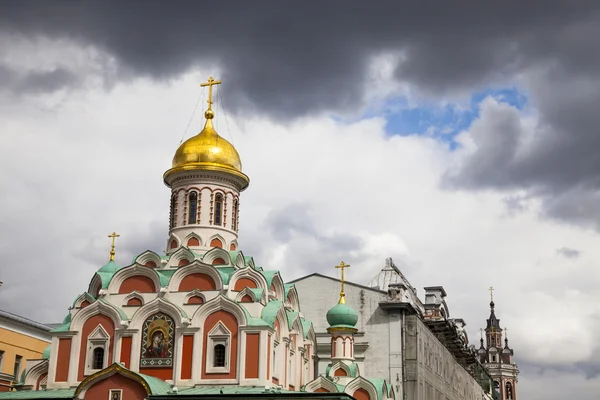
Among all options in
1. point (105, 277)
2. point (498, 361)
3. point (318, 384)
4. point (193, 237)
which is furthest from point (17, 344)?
point (498, 361)

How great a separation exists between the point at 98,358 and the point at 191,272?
4.06 metres

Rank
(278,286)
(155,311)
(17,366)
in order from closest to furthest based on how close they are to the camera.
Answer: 1. (155,311)
2. (278,286)
3. (17,366)

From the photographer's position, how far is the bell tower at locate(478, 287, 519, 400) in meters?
89.7

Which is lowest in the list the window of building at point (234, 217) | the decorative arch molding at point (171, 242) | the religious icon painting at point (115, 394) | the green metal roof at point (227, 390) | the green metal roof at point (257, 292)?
the religious icon painting at point (115, 394)

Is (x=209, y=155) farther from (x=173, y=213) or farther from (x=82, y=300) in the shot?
(x=82, y=300)

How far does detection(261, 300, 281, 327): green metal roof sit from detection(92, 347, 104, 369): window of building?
536cm

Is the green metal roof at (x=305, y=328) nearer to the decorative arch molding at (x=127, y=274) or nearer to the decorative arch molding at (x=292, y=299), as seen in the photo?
the decorative arch molding at (x=292, y=299)

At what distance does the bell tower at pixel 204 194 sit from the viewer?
29141mm

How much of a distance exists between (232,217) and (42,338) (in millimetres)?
12521

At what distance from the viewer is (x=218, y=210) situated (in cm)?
2955

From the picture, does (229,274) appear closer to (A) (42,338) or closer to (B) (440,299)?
(A) (42,338)

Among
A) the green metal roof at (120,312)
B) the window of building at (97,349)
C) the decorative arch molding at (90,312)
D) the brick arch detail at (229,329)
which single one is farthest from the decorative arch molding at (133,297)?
the brick arch detail at (229,329)

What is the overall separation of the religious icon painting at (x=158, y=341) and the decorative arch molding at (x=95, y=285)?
8.69ft

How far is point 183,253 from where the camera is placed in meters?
27.7
